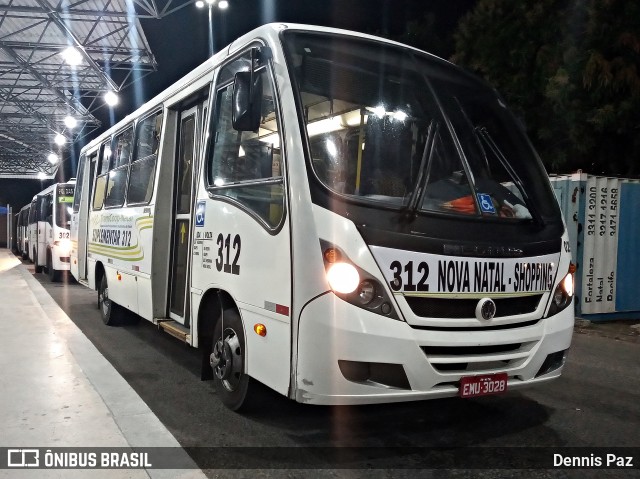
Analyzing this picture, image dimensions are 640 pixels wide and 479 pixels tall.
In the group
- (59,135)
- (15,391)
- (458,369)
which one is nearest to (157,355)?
(15,391)

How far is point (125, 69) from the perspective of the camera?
19844mm

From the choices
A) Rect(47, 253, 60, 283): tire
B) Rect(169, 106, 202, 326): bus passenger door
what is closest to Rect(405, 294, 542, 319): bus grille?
Rect(169, 106, 202, 326): bus passenger door

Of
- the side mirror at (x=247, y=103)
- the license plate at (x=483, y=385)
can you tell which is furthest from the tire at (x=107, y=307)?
the license plate at (x=483, y=385)

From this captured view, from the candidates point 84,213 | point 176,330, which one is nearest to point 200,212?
point 176,330

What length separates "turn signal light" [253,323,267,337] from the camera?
3861 mm

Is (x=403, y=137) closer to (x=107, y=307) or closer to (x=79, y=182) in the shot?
(x=107, y=307)

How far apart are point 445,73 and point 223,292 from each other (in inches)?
99.6

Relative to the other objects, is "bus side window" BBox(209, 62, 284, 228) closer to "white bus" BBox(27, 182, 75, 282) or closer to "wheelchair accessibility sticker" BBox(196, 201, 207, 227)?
"wheelchair accessibility sticker" BBox(196, 201, 207, 227)

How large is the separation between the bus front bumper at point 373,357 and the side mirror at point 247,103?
4.40 ft

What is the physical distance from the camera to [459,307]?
3.65 meters

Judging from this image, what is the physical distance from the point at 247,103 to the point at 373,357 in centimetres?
190

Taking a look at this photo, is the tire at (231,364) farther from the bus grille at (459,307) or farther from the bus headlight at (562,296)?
the bus headlight at (562,296)

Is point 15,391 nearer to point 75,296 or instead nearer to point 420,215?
point 420,215

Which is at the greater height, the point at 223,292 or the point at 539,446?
the point at 223,292
